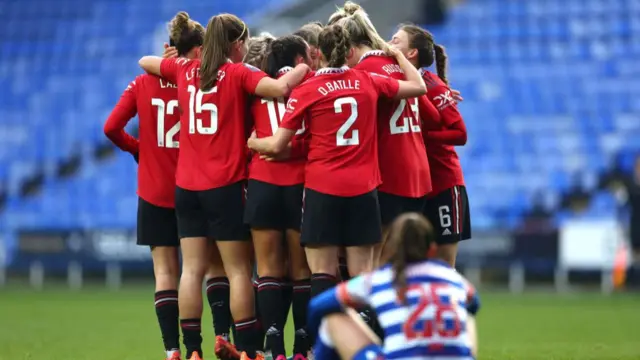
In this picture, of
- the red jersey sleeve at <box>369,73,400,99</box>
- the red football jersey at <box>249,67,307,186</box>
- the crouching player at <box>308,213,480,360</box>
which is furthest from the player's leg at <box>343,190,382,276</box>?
the crouching player at <box>308,213,480,360</box>

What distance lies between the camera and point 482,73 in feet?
85.0

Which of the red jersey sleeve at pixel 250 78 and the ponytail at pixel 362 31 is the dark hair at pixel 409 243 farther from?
the ponytail at pixel 362 31

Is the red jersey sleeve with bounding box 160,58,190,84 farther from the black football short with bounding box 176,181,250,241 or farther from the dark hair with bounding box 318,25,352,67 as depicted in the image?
the dark hair with bounding box 318,25,352,67

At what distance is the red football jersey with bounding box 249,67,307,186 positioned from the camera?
779 centimetres

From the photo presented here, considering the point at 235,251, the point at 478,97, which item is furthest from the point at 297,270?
the point at 478,97

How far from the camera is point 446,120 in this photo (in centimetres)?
827

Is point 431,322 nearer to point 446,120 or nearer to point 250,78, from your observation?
point 250,78

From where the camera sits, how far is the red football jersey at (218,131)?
784cm

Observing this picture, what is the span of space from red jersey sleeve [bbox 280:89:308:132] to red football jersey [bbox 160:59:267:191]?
41 centimetres

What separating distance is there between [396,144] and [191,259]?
1598 millimetres

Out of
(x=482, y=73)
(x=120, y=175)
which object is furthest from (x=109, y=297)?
(x=482, y=73)

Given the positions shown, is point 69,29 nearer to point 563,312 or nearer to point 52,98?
point 52,98

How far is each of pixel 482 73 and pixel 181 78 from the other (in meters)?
18.6

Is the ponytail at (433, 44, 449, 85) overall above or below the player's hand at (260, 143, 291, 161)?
above
